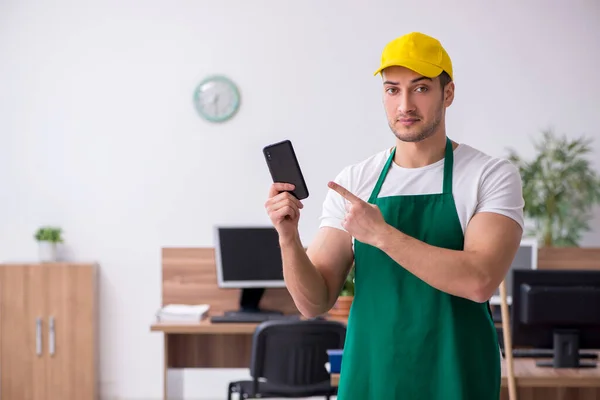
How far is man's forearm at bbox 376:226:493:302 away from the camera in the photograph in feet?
5.08

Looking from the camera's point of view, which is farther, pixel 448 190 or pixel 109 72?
pixel 109 72

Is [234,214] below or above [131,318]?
above

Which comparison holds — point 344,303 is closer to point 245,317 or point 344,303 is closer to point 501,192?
point 245,317

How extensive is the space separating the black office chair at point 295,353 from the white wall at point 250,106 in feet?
5.66

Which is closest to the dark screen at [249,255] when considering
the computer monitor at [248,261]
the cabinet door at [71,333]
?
the computer monitor at [248,261]

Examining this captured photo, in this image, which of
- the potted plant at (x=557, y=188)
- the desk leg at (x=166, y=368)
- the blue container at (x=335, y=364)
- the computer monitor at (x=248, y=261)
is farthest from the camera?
the potted plant at (x=557, y=188)

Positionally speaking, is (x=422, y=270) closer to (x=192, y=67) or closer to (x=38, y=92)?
(x=192, y=67)

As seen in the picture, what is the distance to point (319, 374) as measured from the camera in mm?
4035

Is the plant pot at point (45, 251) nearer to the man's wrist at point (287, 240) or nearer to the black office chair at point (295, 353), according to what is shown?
the black office chair at point (295, 353)

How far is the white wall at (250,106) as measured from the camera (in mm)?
5688

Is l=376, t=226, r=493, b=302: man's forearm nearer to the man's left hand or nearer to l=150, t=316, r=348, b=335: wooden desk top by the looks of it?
the man's left hand

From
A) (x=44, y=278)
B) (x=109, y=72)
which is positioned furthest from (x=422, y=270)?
(x=109, y=72)

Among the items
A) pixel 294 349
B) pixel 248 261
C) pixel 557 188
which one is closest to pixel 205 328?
pixel 248 261

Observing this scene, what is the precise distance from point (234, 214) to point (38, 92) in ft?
5.16
